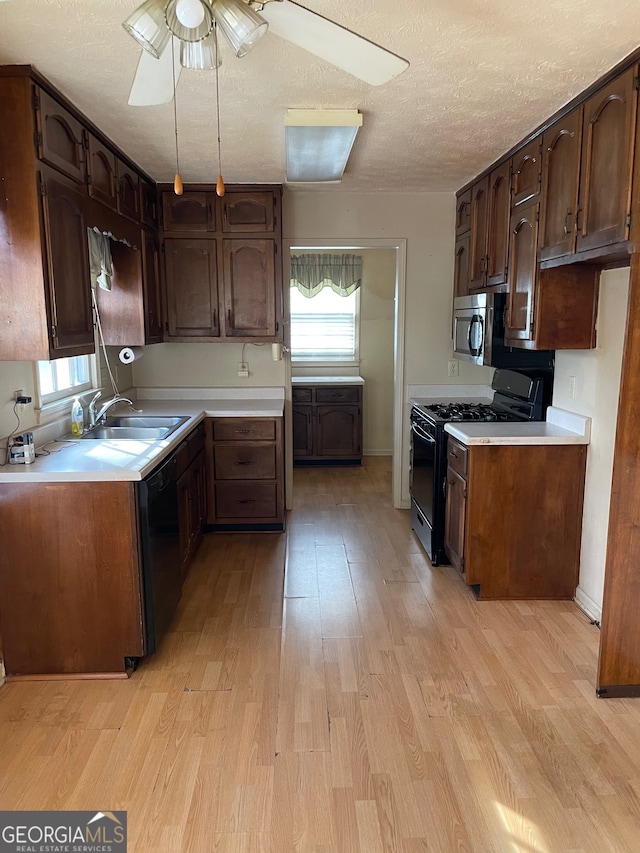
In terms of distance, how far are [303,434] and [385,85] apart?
4.19 meters

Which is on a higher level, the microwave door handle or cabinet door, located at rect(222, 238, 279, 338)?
cabinet door, located at rect(222, 238, 279, 338)

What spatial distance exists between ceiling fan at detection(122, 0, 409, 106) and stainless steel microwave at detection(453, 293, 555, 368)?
6.23 feet

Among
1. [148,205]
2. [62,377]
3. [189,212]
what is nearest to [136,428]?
[62,377]

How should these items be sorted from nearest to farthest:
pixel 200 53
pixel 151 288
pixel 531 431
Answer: pixel 200 53 < pixel 531 431 < pixel 151 288

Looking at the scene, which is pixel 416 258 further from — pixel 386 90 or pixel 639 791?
pixel 639 791

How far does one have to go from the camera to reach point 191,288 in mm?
4137

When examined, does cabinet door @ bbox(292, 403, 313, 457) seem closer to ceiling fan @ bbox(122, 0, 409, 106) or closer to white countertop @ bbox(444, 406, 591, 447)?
white countertop @ bbox(444, 406, 591, 447)

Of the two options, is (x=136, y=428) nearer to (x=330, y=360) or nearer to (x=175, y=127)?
(x=175, y=127)

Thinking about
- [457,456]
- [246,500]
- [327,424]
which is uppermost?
[457,456]

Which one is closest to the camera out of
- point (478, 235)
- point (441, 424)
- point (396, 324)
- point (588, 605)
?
point (588, 605)

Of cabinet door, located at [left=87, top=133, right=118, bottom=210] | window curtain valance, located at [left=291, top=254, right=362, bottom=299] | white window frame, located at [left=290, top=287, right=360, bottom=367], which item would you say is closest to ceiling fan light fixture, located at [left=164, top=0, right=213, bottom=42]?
cabinet door, located at [left=87, top=133, right=118, bottom=210]

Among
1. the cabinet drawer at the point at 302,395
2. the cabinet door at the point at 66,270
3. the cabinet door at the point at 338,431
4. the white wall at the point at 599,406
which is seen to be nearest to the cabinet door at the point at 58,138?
the cabinet door at the point at 66,270

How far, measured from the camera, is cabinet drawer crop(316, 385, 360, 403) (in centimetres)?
611

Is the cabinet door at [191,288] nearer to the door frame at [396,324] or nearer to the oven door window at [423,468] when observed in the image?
the door frame at [396,324]
